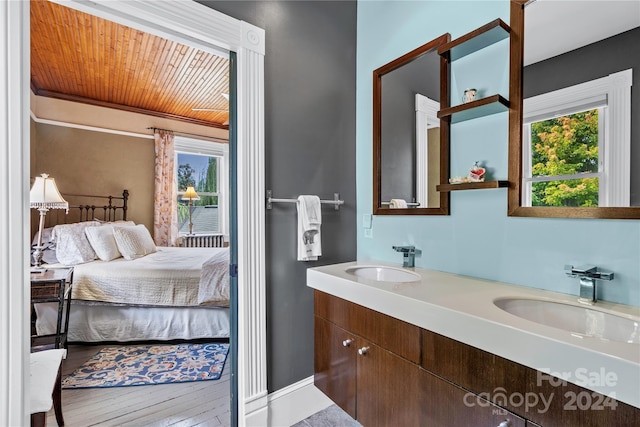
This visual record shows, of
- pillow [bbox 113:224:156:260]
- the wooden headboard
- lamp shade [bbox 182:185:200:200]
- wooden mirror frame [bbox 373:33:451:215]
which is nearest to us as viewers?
wooden mirror frame [bbox 373:33:451:215]

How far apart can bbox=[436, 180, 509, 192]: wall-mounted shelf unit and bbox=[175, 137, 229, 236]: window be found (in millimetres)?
4525

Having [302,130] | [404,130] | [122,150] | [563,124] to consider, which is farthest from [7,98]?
[122,150]

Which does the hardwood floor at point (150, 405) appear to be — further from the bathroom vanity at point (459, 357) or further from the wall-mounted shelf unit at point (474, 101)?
the wall-mounted shelf unit at point (474, 101)

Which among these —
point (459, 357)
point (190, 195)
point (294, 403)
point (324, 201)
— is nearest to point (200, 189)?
point (190, 195)

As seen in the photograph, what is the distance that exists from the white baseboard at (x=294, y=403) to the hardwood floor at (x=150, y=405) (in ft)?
1.16

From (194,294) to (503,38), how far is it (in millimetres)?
2937

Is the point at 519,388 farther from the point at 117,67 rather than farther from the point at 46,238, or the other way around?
the point at 46,238

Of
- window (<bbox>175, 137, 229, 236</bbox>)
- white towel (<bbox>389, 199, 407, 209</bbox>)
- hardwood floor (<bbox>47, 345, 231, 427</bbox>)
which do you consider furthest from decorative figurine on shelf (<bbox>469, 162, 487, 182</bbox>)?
window (<bbox>175, 137, 229, 236</bbox>)

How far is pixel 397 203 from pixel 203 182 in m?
4.27

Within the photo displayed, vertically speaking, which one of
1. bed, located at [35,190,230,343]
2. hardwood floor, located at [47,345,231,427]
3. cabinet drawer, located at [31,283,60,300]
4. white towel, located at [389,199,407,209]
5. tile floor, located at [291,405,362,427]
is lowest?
tile floor, located at [291,405,362,427]

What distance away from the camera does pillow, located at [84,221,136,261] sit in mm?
3283

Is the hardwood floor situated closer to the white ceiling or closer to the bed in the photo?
the bed

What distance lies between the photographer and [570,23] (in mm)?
1230

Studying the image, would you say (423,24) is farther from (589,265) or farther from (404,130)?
(589,265)
